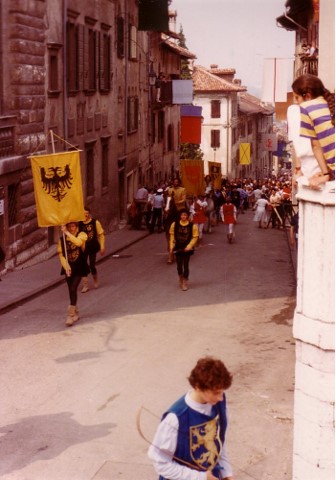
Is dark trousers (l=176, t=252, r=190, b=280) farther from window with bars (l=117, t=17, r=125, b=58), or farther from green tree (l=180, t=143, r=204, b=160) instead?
green tree (l=180, t=143, r=204, b=160)

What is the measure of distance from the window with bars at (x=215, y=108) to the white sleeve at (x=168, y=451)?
73.3 meters

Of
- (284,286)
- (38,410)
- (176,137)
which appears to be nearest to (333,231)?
(38,410)

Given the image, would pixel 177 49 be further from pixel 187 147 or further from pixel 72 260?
pixel 72 260

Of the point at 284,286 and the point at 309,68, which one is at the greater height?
the point at 309,68

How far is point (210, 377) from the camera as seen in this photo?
546 centimetres

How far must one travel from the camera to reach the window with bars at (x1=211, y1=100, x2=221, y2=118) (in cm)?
7769

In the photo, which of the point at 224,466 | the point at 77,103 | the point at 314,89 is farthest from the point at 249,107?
the point at 224,466

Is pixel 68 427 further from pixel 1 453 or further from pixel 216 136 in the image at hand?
pixel 216 136

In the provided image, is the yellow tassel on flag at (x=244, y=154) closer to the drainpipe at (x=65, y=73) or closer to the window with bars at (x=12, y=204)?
the drainpipe at (x=65, y=73)

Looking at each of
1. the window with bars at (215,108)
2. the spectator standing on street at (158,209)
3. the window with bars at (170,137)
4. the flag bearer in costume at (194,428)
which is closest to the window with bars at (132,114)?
the spectator standing on street at (158,209)

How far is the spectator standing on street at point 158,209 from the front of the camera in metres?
32.6

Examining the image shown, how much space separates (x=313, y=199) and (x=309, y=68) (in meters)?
24.7

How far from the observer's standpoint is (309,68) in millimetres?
29859

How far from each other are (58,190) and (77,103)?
12.3 meters
